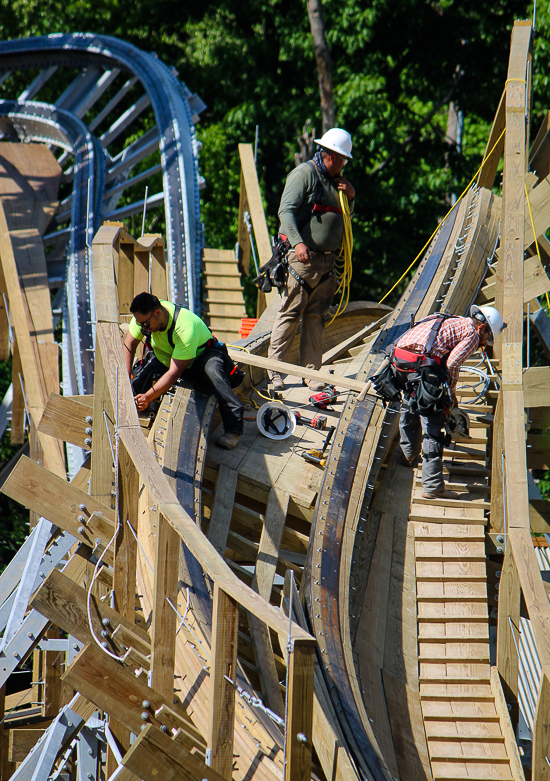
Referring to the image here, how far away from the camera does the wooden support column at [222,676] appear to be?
287 cm

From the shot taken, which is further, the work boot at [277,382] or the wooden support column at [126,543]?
the work boot at [277,382]

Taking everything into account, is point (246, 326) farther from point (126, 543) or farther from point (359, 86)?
point (359, 86)

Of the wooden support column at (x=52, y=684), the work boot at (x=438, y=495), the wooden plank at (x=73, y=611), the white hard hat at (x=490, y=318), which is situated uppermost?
Answer: the white hard hat at (x=490, y=318)

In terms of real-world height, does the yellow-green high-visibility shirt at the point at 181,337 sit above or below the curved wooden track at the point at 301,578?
above

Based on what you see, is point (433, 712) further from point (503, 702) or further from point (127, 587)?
point (127, 587)

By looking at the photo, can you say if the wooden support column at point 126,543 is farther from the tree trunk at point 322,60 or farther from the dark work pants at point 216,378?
the tree trunk at point 322,60

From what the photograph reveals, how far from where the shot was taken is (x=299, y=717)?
262cm

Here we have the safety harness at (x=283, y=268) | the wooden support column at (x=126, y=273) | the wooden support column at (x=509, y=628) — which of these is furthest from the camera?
the wooden support column at (x=126, y=273)

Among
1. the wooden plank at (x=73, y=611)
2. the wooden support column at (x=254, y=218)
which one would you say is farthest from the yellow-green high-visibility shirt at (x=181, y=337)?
the wooden support column at (x=254, y=218)

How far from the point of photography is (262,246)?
9.35 meters

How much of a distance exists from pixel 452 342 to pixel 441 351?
0.34 feet

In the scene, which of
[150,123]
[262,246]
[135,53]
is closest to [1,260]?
[262,246]

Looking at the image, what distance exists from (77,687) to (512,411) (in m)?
2.70

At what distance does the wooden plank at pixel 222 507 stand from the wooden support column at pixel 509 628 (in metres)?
1.73
